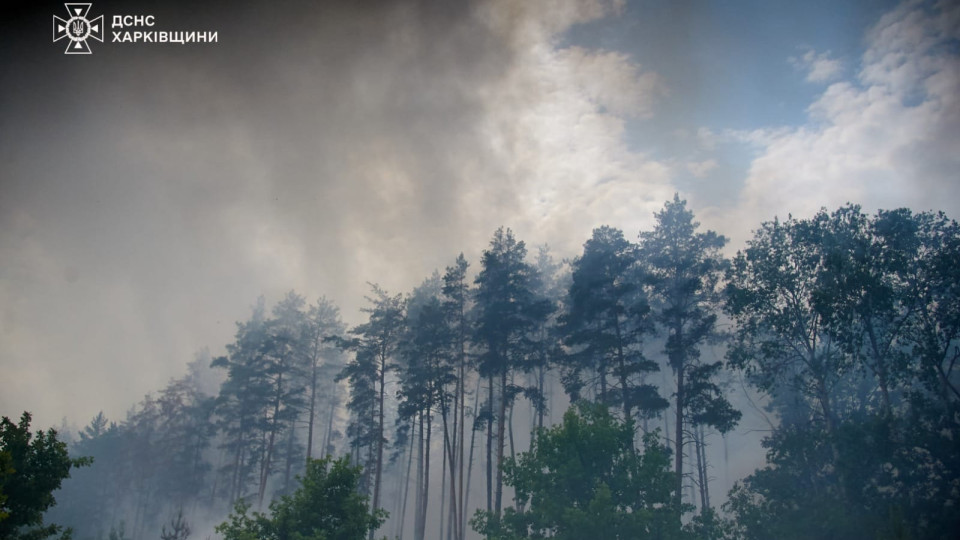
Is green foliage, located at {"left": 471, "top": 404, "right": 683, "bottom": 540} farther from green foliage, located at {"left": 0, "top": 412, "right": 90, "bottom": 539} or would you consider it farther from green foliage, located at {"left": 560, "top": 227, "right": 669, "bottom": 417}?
green foliage, located at {"left": 0, "top": 412, "right": 90, "bottom": 539}

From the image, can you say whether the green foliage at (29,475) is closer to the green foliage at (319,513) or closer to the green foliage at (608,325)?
the green foliage at (319,513)

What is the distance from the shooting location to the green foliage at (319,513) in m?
13.5

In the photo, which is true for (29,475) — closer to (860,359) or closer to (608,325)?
(608,325)

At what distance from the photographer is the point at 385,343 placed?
1138 inches

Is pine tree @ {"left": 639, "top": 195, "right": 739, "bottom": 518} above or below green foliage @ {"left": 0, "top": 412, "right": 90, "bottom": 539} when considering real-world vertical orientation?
above

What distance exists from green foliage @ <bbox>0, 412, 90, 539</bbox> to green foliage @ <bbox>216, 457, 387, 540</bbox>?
17.6 ft

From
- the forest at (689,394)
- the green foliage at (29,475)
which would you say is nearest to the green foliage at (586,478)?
the forest at (689,394)

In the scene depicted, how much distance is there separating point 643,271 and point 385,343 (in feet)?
52.8

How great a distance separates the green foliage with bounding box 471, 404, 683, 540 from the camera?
1568 cm

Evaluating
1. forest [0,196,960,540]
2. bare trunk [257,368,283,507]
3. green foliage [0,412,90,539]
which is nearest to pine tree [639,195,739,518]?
forest [0,196,960,540]

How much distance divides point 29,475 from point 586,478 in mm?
17504

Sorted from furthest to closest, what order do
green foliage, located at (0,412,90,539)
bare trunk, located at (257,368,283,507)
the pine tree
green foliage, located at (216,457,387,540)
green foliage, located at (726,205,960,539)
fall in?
bare trunk, located at (257,368,283,507)
the pine tree
green foliage, located at (726,205,960,539)
green foliage, located at (216,457,387,540)
green foliage, located at (0,412,90,539)

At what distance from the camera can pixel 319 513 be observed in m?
13.8

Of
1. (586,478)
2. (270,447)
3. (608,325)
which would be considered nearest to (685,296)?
(608,325)
